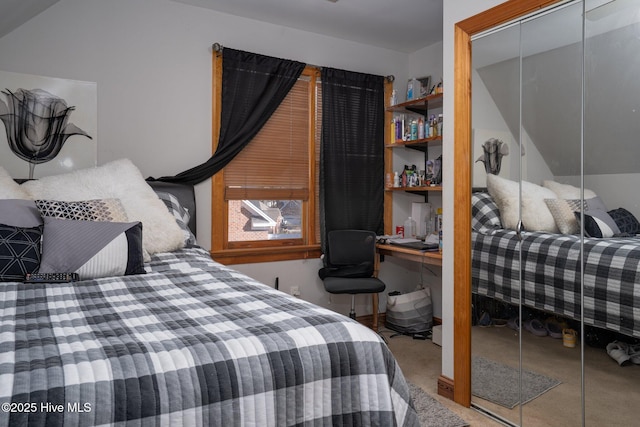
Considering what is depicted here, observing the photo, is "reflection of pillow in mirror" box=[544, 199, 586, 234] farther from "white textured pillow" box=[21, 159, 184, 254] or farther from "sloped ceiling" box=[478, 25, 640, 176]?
"white textured pillow" box=[21, 159, 184, 254]

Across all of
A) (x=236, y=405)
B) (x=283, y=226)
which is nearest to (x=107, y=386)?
(x=236, y=405)

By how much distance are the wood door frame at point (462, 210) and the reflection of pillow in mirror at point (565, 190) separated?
482mm

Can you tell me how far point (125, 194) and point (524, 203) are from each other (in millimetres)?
2208

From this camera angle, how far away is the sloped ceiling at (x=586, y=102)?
71.4 inches

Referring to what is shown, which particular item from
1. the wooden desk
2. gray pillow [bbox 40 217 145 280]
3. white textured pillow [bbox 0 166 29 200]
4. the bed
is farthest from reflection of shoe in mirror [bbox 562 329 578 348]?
white textured pillow [bbox 0 166 29 200]

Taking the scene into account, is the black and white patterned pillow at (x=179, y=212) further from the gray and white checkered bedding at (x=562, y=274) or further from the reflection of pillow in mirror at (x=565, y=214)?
the reflection of pillow in mirror at (x=565, y=214)

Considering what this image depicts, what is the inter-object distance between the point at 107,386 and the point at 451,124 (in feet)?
7.56

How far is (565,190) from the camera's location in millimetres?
2074

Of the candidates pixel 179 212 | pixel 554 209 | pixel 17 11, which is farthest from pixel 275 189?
pixel 554 209

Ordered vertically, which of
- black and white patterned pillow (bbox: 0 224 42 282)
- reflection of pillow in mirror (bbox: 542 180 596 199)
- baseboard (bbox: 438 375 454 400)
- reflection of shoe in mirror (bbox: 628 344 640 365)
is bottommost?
baseboard (bbox: 438 375 454 400)

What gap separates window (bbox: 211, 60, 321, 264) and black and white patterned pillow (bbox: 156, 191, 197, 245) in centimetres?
47

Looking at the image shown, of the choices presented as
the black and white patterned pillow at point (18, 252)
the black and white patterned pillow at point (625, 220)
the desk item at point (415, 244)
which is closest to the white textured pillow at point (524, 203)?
the black and white patterned pillow at point (625, 220)

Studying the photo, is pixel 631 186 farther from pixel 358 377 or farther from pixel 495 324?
pixel 358 377

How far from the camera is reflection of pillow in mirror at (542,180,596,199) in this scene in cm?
199
